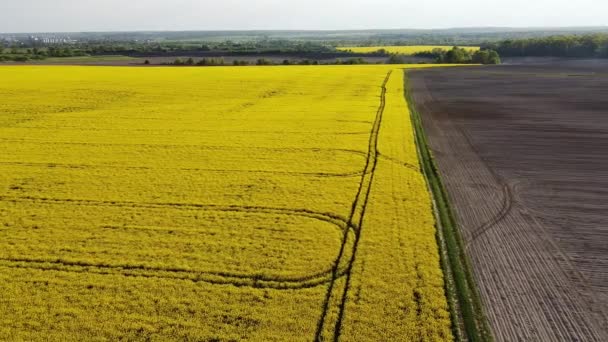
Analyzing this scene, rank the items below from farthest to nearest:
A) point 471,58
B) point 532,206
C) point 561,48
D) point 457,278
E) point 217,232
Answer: point 561,48 < point 471,58 < point 532,206 < point 217,232 < point 457,278

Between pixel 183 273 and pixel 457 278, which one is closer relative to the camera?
pixel 457 278

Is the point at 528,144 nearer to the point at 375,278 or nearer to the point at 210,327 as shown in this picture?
the point at 375,278

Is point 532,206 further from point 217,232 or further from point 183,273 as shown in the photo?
point 183,273

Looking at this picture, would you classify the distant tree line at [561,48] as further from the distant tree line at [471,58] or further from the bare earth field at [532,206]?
the bare earth field at [532,206]

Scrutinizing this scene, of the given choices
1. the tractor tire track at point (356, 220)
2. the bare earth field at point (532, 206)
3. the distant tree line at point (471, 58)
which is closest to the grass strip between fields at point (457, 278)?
the bare earth field at point (532, 206)

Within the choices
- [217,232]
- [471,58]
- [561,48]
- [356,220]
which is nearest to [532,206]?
[356,220]

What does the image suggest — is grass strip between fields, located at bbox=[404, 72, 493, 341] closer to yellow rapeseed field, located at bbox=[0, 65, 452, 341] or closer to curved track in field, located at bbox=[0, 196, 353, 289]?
yellow rapeseed field, located at bbox=[0, 65, 452, 341]
